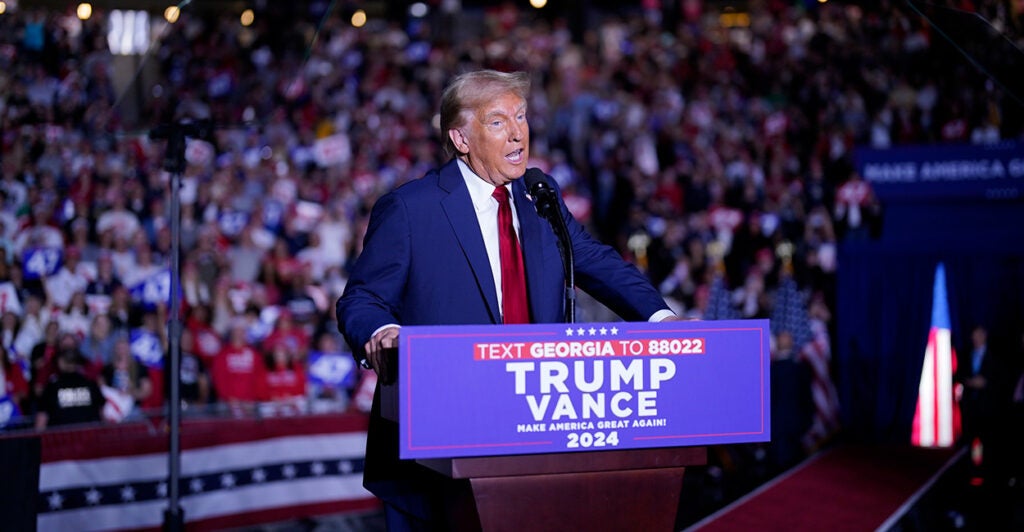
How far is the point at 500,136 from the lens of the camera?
3193 mm

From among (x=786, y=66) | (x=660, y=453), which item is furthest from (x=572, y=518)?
(x=786, y=66)

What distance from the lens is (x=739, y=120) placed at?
1775 centimetres

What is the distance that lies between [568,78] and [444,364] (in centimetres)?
1648

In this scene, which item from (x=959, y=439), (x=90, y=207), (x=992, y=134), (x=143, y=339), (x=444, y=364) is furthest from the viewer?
(x=992, y=134)

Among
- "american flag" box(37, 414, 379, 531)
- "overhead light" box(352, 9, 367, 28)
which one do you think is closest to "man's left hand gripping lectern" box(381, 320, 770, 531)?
"american flag" box(37, 414, 379, 531)

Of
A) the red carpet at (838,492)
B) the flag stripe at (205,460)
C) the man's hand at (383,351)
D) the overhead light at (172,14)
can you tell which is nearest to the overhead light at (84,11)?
the overhead light at (172,14)

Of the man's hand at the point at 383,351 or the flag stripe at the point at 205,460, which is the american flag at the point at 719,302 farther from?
the man's hand at the point at 383,351

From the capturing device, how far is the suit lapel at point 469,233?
10.4 feet

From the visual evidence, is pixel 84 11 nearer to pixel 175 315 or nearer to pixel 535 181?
pixel 175 315

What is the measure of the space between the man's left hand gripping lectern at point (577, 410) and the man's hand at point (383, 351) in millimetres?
55

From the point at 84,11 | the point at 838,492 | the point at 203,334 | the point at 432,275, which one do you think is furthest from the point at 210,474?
the point at 432,275

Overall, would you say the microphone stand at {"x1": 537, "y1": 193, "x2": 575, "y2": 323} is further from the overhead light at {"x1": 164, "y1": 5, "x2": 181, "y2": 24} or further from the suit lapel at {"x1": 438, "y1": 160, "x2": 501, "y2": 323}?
the overhead light at {"x1": 164, "y1": 5, "x2": 181, "y2": 24}

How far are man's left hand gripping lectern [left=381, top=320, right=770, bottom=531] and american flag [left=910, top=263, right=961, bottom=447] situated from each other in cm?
859

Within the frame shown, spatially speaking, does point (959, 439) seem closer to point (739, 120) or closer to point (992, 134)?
point (992, 134)
